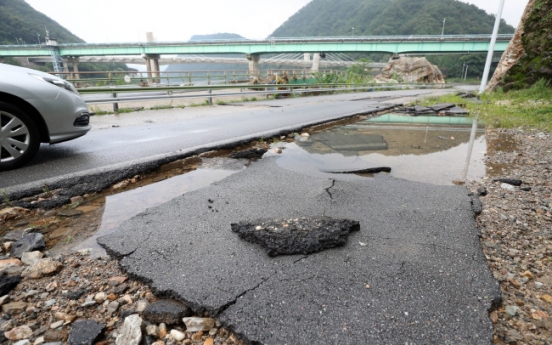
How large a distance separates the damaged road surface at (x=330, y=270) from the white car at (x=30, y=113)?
2.47 metres

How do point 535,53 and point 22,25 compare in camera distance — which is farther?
point 22,25

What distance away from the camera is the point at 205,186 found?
3730 millimetres

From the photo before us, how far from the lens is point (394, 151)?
18.5ft

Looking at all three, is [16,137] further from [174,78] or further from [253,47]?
[253,47]

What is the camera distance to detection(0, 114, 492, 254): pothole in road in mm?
2830

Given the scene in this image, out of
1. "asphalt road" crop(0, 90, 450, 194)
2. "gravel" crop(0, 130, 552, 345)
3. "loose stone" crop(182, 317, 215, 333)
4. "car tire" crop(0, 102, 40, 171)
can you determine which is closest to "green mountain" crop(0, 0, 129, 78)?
"asphalt road" crop(0, 90, 450, 194)

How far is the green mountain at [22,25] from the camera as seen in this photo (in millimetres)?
69062

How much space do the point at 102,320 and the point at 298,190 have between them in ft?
7.36

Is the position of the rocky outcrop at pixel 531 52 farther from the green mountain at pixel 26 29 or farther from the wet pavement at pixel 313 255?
the green mountain at pixel 26 29

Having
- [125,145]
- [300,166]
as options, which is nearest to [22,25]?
[125,145]

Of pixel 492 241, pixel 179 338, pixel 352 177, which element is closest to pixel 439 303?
pixel 492 241

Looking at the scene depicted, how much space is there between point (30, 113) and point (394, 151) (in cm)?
562

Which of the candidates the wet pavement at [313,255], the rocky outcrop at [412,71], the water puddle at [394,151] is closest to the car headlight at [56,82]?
the wet pavement at [313,255]

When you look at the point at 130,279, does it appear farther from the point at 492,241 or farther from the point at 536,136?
the point at 536,136
